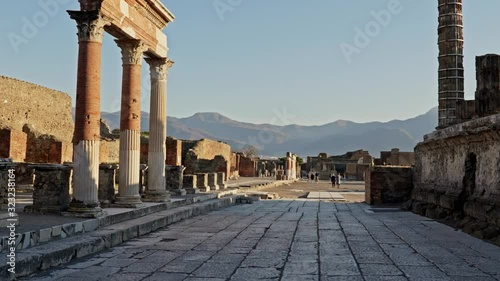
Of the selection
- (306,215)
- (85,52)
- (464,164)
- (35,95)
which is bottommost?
(306,215)

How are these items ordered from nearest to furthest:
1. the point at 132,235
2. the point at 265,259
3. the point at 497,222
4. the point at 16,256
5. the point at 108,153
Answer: the point at 16,256 → the point at 265,259 → the point at 497,222 → the point at 132,235 → the point at 108,153

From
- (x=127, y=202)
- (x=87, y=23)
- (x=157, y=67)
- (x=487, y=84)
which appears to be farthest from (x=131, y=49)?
(x=487, y=84)

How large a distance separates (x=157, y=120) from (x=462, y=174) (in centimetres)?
737

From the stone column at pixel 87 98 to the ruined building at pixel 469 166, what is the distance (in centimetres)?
676

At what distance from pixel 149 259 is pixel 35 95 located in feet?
90.5

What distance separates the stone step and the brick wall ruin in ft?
39.5

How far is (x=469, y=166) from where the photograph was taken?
9812 mm

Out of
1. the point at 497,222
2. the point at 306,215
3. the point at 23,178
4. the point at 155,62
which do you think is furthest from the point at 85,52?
the point at 23,178

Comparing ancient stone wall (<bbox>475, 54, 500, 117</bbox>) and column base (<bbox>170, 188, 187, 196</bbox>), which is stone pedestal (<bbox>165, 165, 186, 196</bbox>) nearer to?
column base (<bbox>170, 188, 187, 196</bbox>)

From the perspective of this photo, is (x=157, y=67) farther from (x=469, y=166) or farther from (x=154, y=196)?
(x=469, y=166)

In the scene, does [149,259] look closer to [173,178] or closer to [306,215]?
[306,215]

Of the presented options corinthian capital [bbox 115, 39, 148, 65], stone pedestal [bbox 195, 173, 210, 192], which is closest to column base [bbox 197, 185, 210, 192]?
stone pedestal [bbox 195, 173, 210, 192]

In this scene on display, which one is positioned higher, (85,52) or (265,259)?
(85,52)

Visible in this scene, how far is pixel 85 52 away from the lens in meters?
9.02
